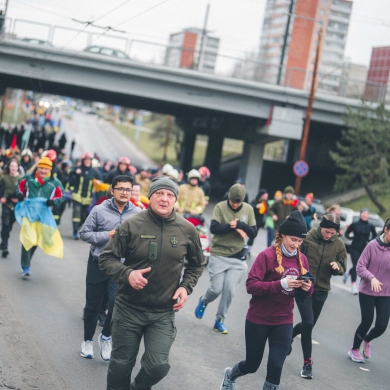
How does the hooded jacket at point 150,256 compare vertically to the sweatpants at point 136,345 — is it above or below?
above

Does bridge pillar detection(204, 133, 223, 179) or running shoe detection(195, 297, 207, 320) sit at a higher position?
bridge pillar detection(204, 133, 223, 179)

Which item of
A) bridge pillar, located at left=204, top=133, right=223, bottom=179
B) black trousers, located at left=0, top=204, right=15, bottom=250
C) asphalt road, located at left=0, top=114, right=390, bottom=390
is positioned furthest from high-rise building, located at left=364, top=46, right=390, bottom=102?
black trousers, located at left=0, top=204, right=15, bottom=250

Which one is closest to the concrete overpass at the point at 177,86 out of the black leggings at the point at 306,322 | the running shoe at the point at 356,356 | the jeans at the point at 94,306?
the running shoe at the point at 356,356

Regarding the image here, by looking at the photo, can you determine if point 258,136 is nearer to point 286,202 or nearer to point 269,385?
point 286,202

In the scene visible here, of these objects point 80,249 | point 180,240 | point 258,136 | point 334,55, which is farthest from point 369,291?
point 334,55

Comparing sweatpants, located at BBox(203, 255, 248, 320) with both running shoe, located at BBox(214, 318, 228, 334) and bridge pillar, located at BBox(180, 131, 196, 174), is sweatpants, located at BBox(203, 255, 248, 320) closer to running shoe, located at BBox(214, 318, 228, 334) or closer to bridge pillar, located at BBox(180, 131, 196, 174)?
running shoe, located at BBox(214, 318, 228, 334)

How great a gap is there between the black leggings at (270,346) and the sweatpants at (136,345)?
103 cm

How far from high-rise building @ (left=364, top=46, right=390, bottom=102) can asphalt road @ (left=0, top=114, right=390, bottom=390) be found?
24.9 meters

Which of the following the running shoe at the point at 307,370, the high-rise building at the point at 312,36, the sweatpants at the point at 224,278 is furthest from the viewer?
the high-rise building at the point at 312,36

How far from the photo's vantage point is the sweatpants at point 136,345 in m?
5.17

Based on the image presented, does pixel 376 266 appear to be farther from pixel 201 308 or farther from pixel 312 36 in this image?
pixel 312 36

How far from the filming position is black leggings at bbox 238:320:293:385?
5.88 meters

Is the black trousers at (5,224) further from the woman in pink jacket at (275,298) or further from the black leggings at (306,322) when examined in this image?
the woman in pink jacket at (275,298)

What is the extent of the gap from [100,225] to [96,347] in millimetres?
1393
